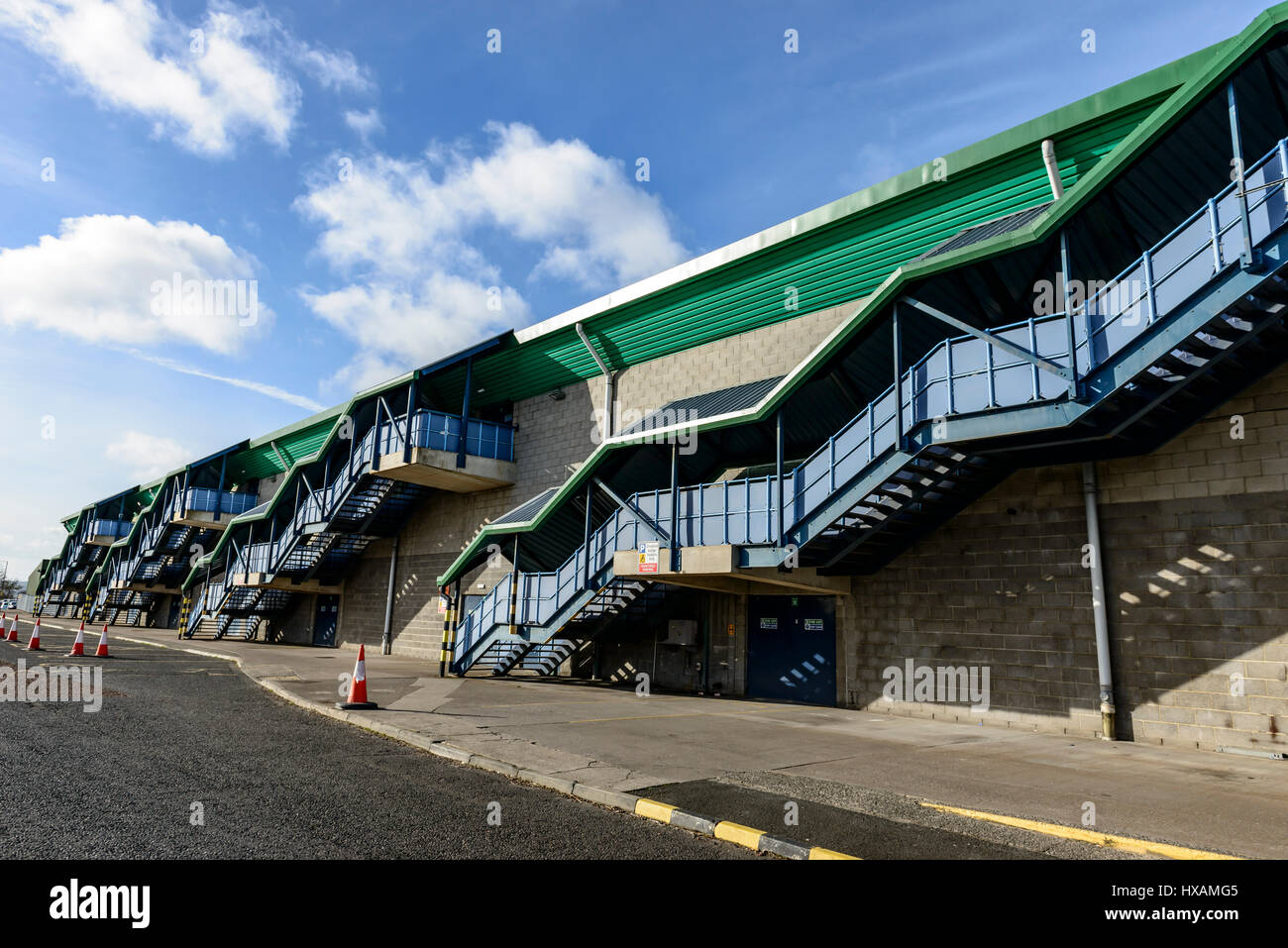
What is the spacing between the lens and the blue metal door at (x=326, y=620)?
98.9 feet

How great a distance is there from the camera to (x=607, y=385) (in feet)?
70.1

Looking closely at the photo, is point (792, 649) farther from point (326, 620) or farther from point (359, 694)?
point (326, 620)

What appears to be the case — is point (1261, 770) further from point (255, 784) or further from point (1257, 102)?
point (255, 784)

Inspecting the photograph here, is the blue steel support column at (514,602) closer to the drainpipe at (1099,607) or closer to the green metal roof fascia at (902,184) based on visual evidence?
the green metal roof fascia at (902,184)

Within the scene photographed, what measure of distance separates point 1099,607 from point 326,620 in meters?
28.0

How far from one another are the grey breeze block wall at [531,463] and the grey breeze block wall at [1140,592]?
242 inches

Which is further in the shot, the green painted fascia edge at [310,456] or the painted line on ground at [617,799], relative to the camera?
the green painted fascia edge at [310,456]

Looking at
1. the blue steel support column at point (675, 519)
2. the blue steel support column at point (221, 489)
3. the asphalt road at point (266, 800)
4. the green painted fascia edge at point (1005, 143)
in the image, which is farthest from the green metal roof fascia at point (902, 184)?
the blue steel support column at point (221, 489)

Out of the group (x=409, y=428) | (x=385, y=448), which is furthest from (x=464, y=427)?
(x=385, y=448)

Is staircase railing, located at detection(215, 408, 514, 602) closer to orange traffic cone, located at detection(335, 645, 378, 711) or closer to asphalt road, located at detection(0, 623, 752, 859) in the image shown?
orange traffic cone, located at detection(335, 645, 378, 711)

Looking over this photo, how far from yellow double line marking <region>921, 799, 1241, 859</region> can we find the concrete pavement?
6.5 inches

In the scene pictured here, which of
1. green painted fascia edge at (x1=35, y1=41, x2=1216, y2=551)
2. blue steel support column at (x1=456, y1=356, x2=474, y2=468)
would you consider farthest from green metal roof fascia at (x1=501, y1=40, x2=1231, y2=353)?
blue steel support column at (x1=456, y1=356, x2=474, y2=468)

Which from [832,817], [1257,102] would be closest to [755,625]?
Result: [832,817]
